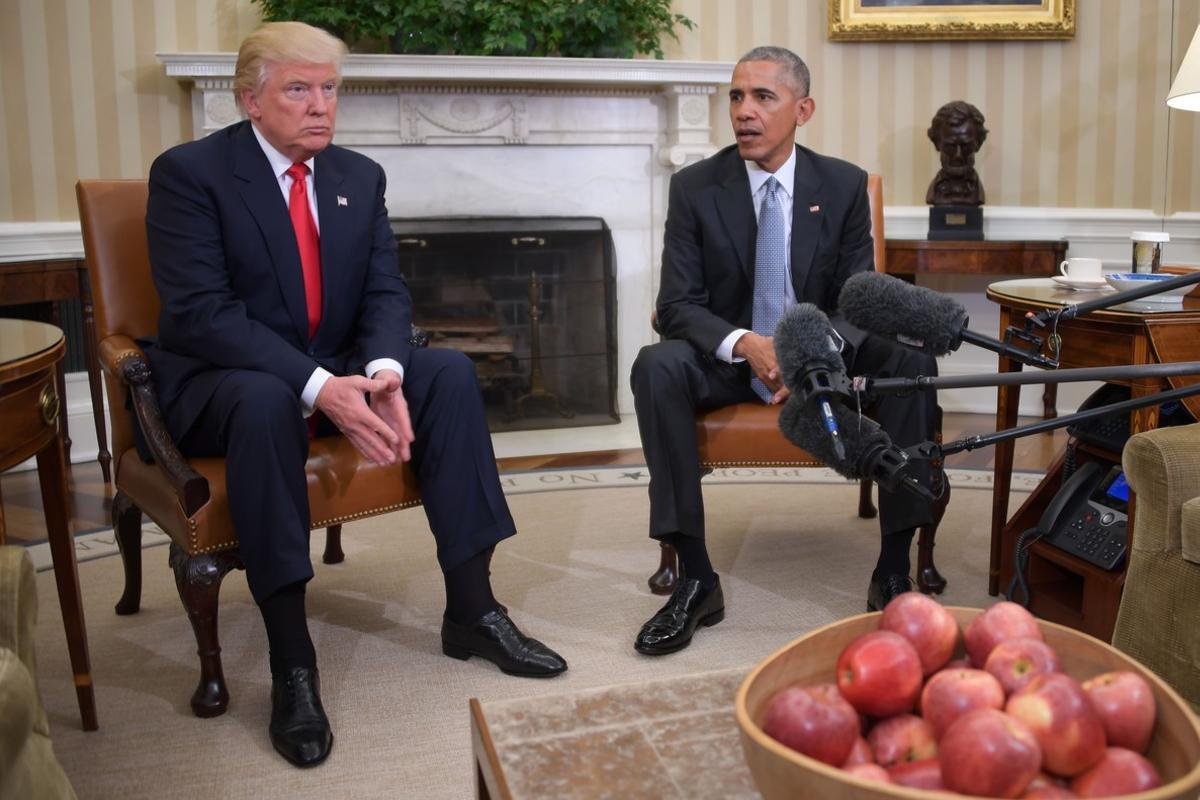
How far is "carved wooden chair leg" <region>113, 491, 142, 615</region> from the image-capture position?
9.36 feet

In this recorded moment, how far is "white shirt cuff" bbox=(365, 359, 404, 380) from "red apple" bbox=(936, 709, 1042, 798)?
1.75 metres

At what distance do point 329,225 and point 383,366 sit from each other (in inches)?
14.2

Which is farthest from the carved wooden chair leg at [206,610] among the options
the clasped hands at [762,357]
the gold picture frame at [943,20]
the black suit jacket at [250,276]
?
the gold picture frame at [943,20]

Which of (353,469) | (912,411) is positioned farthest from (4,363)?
(912,411)

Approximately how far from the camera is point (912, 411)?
2.82 meters

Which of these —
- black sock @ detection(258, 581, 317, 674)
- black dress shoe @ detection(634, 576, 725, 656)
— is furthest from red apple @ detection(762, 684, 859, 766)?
black dress shoe @ detection(634, 576, 725, 656)

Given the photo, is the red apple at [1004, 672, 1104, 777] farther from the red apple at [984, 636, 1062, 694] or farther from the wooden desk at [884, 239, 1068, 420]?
the wooden desk at [884, 239, 1068, 420]

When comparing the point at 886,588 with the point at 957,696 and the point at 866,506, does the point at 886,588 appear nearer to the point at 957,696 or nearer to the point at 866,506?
the point at 866,506

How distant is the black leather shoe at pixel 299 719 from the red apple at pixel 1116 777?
1.55 metres

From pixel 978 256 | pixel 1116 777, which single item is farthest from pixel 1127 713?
pixel 978 256

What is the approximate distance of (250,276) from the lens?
2.65 m

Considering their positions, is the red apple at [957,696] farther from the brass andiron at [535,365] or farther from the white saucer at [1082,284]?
the brass andiron at [535,365]

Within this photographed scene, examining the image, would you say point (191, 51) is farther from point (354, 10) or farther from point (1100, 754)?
point (1100, 754)

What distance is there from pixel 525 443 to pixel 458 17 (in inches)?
64.7
